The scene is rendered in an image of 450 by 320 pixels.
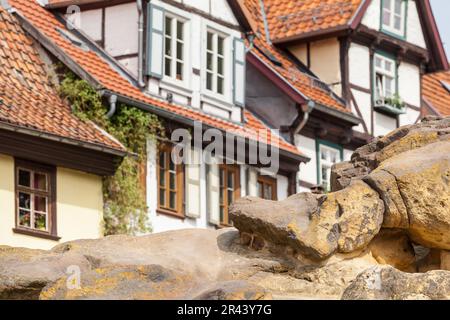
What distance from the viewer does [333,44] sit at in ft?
118

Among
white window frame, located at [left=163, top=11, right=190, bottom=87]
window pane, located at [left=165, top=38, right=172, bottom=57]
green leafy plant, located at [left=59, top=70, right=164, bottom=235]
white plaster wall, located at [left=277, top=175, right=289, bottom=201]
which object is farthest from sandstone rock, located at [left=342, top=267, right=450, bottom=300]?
white plaster wall, located at [left=277, top=175, right=289, bottom=201]

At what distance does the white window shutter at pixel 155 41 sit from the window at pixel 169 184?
1173 mm

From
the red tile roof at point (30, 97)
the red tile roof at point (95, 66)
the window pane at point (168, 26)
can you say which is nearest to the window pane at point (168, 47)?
the window pane at point (168, 26)

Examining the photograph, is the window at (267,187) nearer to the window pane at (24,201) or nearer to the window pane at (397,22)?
the window pane at (397,22)

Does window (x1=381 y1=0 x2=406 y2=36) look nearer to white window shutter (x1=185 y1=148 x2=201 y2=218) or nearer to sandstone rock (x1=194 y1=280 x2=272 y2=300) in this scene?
white window shutter (x1=185 y1=148 x2=201 y2=218)

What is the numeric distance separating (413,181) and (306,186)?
18096 millimetres

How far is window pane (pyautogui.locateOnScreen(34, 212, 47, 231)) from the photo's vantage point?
2702cm

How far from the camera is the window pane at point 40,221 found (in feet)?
88.6

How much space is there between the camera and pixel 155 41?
98.4 feet

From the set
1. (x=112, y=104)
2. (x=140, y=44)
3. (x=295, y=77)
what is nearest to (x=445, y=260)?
(x=112, y=104)

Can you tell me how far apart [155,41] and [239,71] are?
8.01ft

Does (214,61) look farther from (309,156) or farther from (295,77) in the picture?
(309,156)
